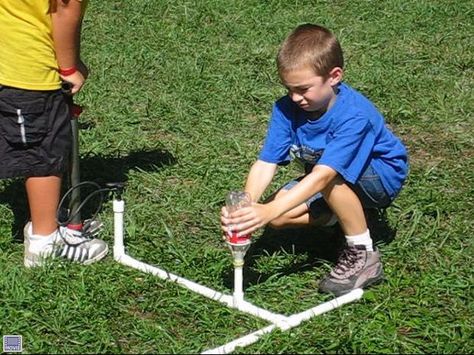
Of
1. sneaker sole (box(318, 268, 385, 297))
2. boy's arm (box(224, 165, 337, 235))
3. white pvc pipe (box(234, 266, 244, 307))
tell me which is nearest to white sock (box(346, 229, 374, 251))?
sneaker sole (box(318, 268, 385, 297))

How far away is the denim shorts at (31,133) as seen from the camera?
14.5ft

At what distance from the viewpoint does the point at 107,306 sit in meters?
4.10

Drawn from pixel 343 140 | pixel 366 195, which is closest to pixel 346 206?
pixel 366 195

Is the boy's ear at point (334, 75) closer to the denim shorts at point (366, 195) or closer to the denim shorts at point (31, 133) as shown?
the denim shorts at point (366, 195)

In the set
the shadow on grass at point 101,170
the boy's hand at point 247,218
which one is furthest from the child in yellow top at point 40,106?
the boy's hand at point 247,218

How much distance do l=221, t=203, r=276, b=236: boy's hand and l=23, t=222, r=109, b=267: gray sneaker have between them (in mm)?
840

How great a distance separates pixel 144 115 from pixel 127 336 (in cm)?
269

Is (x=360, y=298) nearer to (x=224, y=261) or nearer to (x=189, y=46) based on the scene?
Result: (x=224, y=261)

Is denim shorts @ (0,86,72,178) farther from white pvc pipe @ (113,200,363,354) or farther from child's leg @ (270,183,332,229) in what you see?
child's leg @ (270,183,332,229)

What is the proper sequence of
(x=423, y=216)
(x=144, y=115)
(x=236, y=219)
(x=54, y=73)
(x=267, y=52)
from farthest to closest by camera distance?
1. (x=267, y=52)
2. (x=144, y=115)
3. (x=423, y=216)
4. (x=54, y=73)
5. (x=236, y=219)

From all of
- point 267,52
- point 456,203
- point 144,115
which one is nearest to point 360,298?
point 456,203

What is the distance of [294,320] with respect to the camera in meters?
3.91

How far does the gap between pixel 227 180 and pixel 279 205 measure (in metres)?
1.49

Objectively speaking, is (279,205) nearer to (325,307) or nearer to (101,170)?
(325,307)
